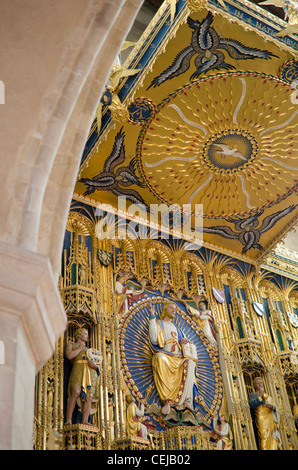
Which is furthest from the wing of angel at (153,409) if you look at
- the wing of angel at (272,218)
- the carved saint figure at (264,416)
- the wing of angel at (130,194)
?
the wing of angel at (272,218)

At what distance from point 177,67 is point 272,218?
3.31 meters

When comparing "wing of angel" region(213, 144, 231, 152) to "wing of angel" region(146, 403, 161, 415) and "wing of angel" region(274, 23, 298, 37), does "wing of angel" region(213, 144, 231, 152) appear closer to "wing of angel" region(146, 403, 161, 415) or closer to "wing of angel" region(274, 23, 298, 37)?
"wing of angel" region(274, 23, 298, 37)

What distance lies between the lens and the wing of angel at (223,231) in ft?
33.3

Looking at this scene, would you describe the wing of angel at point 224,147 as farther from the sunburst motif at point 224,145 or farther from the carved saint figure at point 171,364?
the carved saint figure at point 171,364

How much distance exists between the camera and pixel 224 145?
8.95 metres

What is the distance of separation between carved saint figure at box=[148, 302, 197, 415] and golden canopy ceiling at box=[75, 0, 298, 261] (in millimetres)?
2013

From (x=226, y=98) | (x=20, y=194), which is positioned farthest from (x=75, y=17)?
(x=226, y=98)

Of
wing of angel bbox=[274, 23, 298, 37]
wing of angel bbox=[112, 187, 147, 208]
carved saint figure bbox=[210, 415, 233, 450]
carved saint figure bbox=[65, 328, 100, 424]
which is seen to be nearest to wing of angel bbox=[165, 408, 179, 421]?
carved saint figure bbox=[210, 415, 233, 450]

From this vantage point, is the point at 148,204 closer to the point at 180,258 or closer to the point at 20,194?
the point at 180,258

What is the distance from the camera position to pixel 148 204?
959 centimetres

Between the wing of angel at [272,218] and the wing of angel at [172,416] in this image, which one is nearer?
the wing of angel at [172,416]

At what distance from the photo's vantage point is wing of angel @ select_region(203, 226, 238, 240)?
33.3 ft

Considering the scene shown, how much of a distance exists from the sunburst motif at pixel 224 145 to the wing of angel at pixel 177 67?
0.26 m

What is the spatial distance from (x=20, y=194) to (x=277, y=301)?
714 cm
